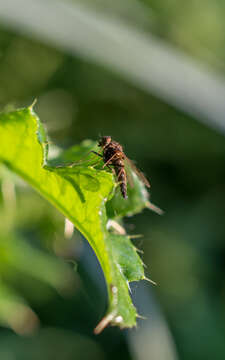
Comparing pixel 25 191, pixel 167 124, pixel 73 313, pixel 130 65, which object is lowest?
pixel 73 313

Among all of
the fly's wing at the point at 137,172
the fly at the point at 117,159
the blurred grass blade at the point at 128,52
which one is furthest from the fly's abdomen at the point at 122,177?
the blurred grass blade at the point at 128,52

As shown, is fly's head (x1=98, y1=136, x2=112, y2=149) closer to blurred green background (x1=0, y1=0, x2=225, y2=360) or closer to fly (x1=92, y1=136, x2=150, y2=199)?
fly (x1=92, y1=136, x2=150, y2=199)

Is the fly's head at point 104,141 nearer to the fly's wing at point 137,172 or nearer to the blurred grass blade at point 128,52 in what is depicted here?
the fly's wing at point 137,172

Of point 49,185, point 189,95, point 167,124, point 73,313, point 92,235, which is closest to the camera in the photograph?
point 92,235

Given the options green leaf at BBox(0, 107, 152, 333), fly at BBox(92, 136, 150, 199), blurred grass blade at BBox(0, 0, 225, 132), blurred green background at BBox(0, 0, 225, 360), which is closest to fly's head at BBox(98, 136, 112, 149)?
fly at BBox(92, 136, 150, 199)

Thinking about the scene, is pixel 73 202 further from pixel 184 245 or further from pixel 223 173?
pixel 223 173

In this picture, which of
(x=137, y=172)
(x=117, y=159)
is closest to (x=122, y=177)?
(x=117, y=159)

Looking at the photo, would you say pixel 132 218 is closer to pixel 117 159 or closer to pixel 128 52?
pixel 128 52

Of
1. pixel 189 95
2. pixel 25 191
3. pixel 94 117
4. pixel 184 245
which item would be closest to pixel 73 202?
pixel 25 191
